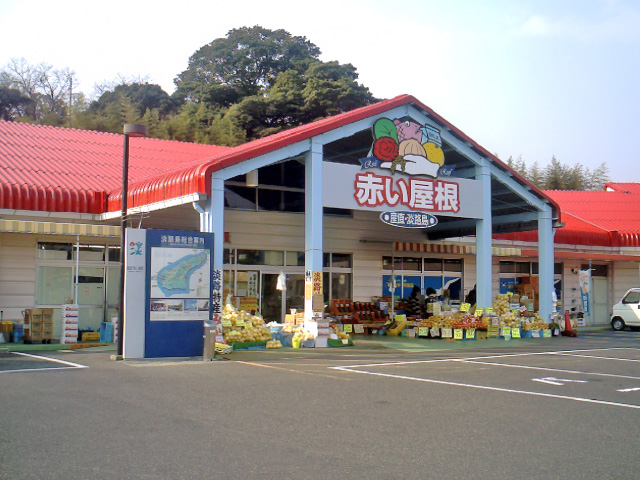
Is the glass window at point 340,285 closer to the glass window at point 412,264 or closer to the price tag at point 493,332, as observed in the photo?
the glass window at point 412,264

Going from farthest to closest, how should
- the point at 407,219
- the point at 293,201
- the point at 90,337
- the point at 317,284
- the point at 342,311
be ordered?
the point at 293,201 → the point at 342,311 → the point at 407,219 → the point at 90,337 → the point at 317,284

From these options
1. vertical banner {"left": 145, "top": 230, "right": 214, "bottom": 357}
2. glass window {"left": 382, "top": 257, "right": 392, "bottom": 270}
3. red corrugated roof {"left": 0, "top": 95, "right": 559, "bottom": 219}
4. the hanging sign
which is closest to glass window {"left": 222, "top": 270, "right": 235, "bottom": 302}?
→ red corrugated roof {"left": 0, "top": 95, "right": 559, "bottom": 219}

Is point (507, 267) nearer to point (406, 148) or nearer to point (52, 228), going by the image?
point (406, 148)

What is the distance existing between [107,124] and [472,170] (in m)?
23.1

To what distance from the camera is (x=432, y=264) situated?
25.3 metres

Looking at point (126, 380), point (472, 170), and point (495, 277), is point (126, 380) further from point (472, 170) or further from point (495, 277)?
point (495, 277)

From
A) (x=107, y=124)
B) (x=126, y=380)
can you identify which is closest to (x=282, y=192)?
(x=126, y=380)

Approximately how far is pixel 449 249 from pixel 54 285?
45.3ft

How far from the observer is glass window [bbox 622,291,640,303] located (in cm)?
2575

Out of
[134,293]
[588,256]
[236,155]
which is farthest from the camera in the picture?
[588,256]

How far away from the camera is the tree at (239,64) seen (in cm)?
5131

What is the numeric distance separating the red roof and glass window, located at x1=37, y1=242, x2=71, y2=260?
52.7 ft

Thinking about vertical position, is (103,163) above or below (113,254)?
above

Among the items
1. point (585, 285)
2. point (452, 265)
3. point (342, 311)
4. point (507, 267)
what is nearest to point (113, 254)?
point (342, 311)
